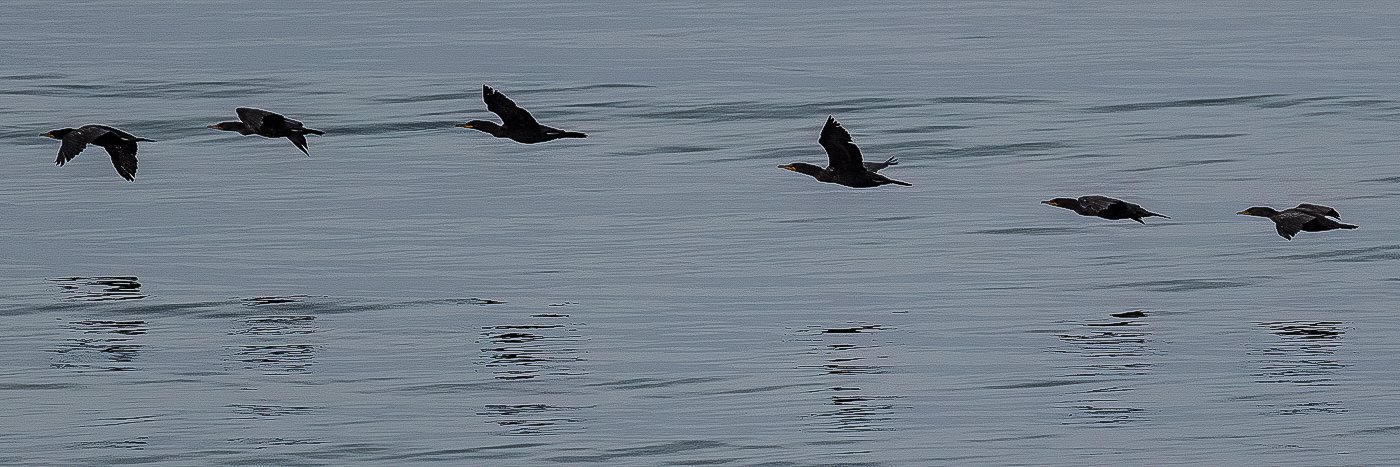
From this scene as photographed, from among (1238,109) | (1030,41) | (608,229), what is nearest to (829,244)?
(608,229)

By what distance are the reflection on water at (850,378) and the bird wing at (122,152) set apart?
26.2 feet

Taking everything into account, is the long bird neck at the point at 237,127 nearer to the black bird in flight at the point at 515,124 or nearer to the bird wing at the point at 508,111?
the black bird in flight at the point at 515,124

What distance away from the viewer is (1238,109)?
154 ft

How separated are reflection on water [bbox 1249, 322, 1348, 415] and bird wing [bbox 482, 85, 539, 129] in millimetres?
8117

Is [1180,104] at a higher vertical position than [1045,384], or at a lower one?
higher

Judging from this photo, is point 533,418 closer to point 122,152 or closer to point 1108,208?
point 1108,208

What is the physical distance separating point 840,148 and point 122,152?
27.2 feet

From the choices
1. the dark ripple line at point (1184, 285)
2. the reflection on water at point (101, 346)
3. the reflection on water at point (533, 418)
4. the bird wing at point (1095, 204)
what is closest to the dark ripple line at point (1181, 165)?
the dark ripple line at point (1184, 285)

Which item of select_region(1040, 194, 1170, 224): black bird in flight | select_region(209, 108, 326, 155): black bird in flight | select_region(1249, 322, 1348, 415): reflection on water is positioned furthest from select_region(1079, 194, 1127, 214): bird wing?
select_region(209, 108, 326, 155): black bird in flight

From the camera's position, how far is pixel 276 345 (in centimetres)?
2478

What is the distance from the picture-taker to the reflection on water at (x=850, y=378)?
20.5 metres

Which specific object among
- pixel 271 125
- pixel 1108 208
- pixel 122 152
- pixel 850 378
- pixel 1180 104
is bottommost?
pixel 850 378

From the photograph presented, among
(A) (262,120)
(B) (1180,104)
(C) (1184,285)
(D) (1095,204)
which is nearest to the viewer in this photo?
Answer: (A) (262,120)

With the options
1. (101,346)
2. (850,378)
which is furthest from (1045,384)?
(101,346)
